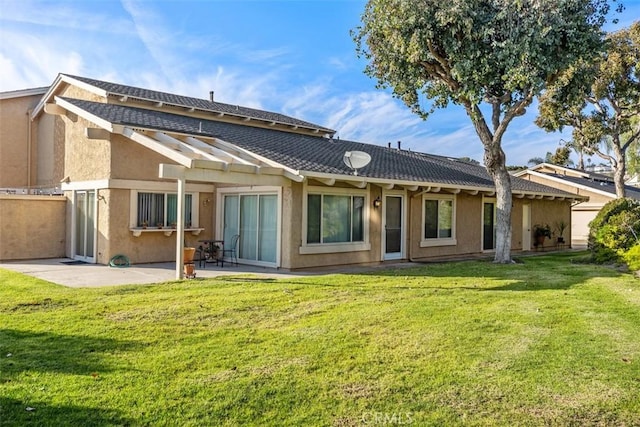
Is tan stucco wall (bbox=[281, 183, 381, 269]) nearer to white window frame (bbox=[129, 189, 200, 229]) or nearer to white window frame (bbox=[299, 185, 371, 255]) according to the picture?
white window frame (bbox=[299, 185, 371, 255])

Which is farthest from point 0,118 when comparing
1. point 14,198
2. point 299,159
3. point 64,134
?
point 299,159

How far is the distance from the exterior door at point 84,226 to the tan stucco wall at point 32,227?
0.77 m

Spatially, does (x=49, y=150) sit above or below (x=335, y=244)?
above

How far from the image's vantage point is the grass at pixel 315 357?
408 cm

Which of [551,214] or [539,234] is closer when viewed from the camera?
[539,234]

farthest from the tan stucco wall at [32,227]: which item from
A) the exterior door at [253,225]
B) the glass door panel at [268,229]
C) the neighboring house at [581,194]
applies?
the neighboring house at [581,194]

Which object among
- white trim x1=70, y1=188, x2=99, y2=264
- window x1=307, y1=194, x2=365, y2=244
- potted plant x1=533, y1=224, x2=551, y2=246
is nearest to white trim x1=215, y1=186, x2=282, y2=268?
window x1=307, y1=194, x2=365, y2=244

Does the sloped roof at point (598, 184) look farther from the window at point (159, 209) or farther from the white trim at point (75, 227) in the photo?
the white trim at point (75, 227)

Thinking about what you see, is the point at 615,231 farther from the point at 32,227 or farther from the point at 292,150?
the point at 32,227

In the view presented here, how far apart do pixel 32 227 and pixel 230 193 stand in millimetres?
6093

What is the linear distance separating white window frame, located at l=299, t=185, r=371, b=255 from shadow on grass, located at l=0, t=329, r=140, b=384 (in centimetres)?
720

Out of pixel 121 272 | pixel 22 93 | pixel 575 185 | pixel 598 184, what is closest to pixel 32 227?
pixel 121 272

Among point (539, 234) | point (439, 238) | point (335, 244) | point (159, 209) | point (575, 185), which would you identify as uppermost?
point (575, 185)

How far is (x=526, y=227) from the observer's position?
20.6 m
